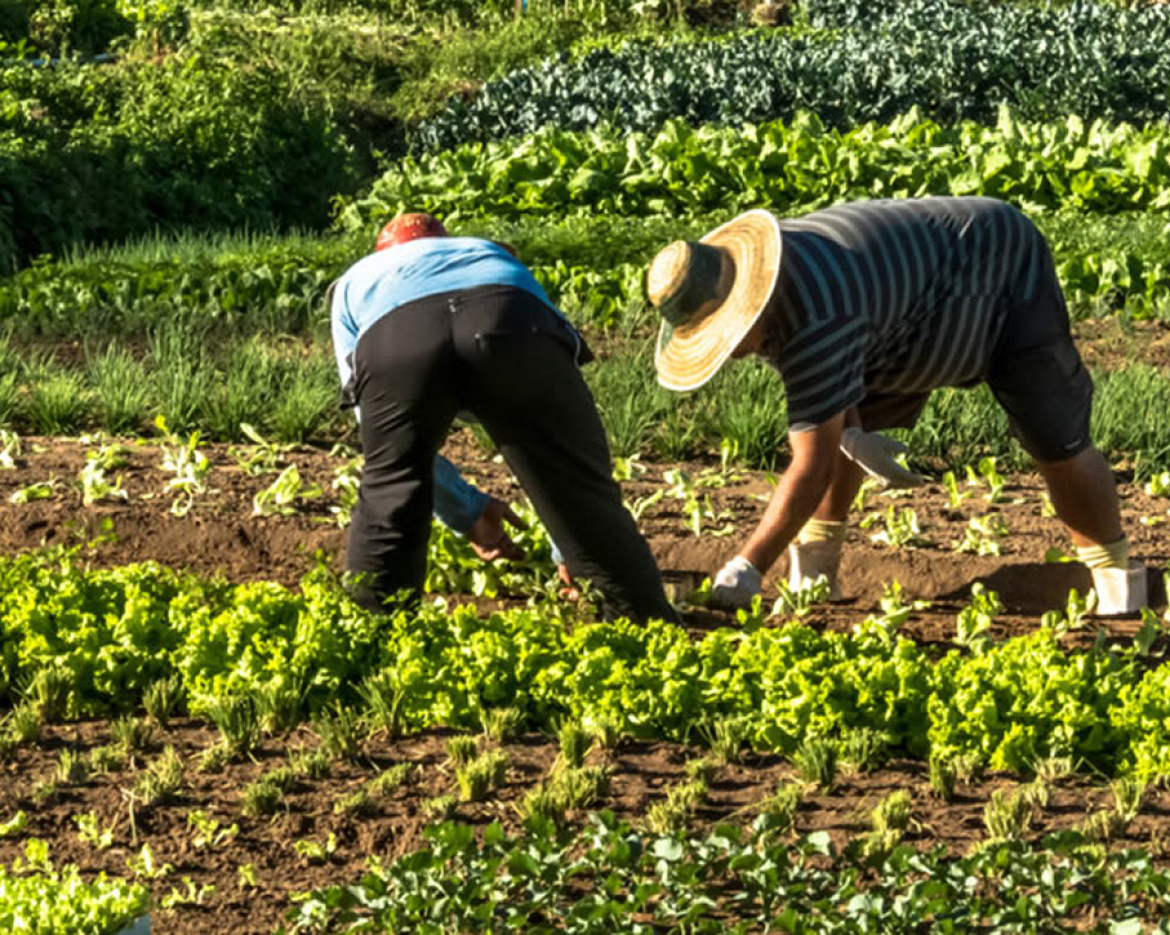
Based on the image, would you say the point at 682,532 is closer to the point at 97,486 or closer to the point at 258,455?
the point at 258,455

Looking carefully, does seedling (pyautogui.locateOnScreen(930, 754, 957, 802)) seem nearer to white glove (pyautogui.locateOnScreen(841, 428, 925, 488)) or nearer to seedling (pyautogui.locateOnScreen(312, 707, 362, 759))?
white glove (pyautogui.locateOnScreen(841, 428, 925, 488))

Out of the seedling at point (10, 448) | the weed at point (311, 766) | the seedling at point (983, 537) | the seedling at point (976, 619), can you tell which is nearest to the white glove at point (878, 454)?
the seedling at point (976, 619)

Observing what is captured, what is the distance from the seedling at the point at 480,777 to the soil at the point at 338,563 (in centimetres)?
3

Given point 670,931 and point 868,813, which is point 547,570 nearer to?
point 868,813

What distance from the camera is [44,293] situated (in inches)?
387

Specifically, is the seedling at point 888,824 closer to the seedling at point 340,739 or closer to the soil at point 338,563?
the soil at point 338,563

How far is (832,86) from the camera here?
55.2 ft

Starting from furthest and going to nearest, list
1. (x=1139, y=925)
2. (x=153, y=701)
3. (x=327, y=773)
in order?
(x=153, y=701) < (x=327, y=773) < (x=1139, y=925)

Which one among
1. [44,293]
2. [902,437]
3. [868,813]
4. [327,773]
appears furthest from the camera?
[44,293]

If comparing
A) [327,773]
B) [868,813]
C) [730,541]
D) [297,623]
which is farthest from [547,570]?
[868,813]

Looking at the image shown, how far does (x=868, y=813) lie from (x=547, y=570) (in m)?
1.97

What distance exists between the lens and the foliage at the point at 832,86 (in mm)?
16594

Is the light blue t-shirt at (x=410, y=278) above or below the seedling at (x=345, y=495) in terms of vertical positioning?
above

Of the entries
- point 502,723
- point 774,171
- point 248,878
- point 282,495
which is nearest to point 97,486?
point 282,495
